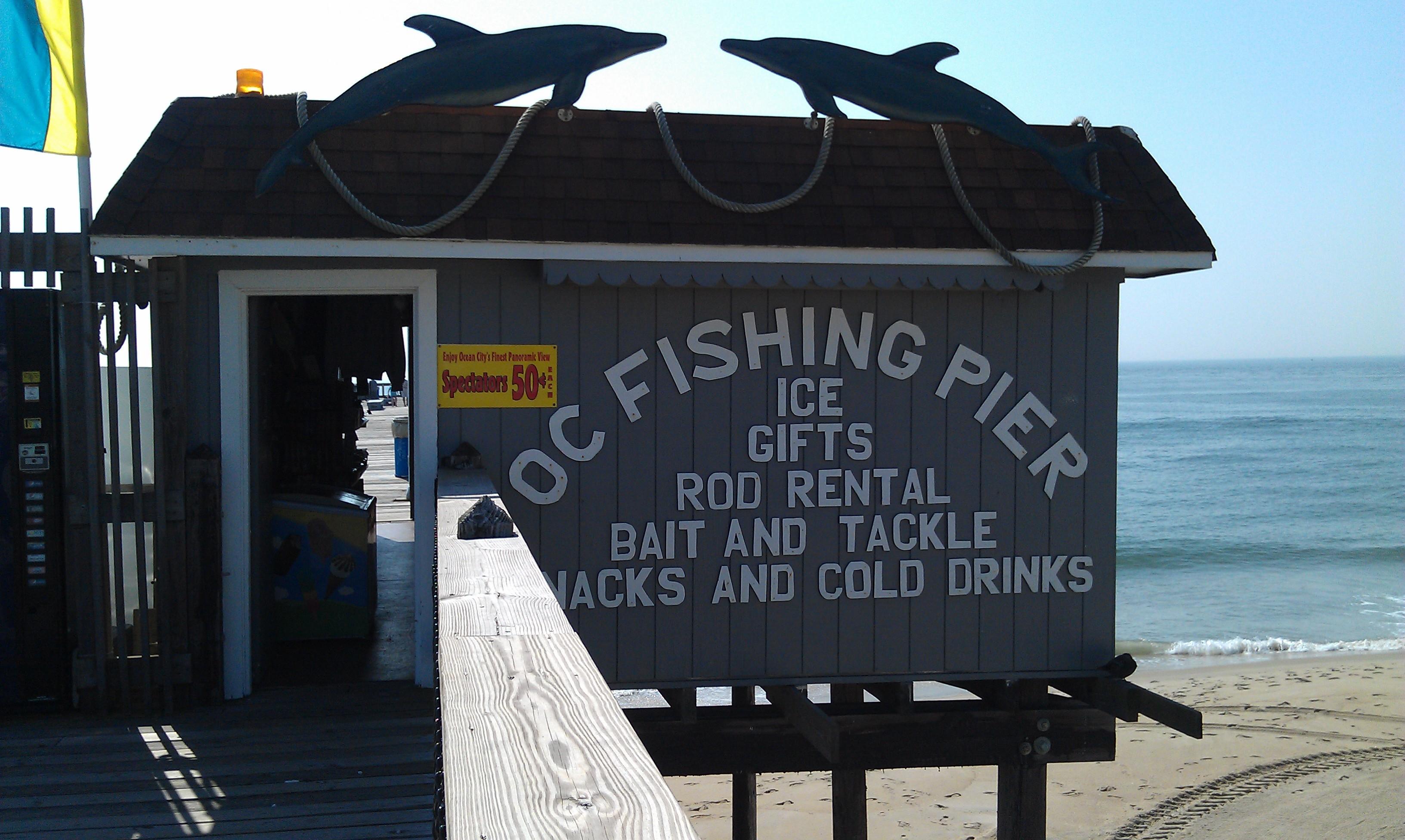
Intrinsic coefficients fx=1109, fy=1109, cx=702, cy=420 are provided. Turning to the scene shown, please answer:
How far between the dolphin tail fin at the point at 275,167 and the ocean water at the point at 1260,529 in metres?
17.0

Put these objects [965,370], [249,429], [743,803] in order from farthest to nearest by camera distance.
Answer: [743,803] < [965,370] < [249,429]

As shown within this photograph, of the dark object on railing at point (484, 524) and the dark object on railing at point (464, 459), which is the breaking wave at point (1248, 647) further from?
the dark object on railing at point (484, 524)

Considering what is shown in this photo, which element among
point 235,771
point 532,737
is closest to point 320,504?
point 235,771

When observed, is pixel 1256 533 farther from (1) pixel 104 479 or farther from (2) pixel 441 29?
(1) pixel 104 479

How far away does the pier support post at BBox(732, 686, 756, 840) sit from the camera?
27.4 feet

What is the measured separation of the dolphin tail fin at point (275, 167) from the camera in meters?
5.18

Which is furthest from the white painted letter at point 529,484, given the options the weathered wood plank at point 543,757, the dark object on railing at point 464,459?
the weathered wood plank at point 543,757

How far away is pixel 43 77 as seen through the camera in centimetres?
522

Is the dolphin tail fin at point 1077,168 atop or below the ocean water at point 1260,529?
atop

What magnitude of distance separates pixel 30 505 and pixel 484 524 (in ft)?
9.27

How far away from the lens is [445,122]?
18.4ft

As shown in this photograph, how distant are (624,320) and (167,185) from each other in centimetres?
223

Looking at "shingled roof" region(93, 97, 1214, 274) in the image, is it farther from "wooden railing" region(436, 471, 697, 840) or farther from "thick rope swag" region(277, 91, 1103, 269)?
"wooden railing" region(436, 471, 697, 840)

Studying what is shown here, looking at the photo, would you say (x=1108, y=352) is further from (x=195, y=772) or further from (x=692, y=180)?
(x=195, y=772)
